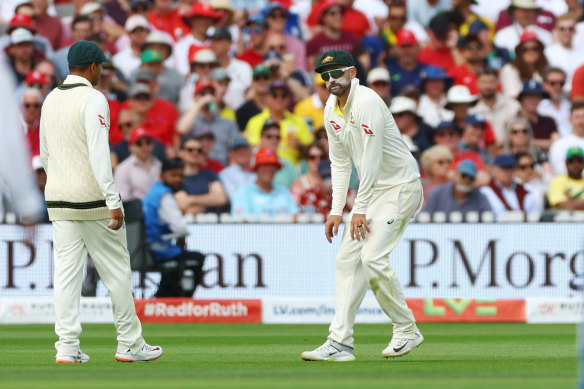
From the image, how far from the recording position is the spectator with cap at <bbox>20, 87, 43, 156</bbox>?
14.8m

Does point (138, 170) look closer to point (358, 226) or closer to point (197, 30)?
point (197, 30)

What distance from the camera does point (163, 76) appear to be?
16.2 m

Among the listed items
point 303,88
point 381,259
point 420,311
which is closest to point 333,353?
point 381,259

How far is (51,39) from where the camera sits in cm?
1670

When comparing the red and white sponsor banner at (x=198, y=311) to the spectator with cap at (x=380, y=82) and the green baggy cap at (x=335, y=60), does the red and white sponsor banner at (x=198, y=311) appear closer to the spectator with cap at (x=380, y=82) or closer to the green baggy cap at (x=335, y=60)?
the spectator with cap at (x=380, y=82)

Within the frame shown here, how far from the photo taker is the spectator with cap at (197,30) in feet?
54.9

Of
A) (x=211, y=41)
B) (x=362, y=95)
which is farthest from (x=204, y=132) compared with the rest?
(x=362, y=95)

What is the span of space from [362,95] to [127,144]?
7070 mm

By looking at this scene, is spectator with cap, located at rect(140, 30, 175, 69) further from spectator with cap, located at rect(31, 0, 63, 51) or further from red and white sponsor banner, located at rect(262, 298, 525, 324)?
red and white sponsor banner, located at rect(262, 298, 525, 324)

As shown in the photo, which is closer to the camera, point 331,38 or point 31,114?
point 31,114

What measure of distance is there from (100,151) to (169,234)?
19.3 feet

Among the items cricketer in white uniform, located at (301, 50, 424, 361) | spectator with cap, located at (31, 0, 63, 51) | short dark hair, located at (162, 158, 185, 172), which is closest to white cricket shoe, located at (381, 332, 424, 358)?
cricketer in white uniform, located at (301, 50, 424, 361)

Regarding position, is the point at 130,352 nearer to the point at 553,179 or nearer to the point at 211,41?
the point at 553,179

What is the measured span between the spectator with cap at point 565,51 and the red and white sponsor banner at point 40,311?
715 centimetres
